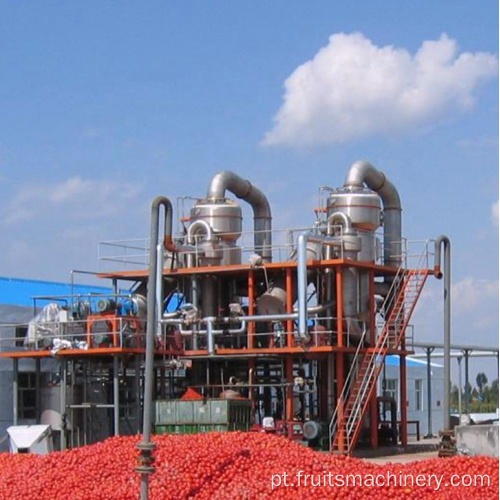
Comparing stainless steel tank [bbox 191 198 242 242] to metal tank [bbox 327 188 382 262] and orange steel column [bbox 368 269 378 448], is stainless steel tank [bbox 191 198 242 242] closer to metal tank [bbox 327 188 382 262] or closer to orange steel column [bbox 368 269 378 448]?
metal tank [bbox 327 188 382 262]

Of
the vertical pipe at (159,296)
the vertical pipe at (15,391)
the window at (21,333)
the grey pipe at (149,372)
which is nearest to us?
the grey pipe at (149,372)

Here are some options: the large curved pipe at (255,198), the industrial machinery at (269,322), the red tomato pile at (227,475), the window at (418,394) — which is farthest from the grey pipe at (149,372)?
the window at (418,394)

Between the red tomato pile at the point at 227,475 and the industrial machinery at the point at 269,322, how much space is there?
39.8ft

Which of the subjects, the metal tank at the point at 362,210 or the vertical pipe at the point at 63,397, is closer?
the vertical pipe at the point at 63,397

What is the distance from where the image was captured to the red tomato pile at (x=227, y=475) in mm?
20328

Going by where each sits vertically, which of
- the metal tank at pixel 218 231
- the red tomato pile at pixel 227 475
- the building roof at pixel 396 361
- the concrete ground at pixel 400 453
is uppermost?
the metal tank at pixel 218 231

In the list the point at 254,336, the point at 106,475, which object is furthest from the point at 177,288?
the point at 106,475

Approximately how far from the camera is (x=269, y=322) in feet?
130

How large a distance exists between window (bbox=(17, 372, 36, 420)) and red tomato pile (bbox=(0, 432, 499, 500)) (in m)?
15.9

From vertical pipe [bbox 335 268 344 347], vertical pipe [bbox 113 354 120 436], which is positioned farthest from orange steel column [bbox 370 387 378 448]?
vertical pipe [bbox 113 354 120 436]

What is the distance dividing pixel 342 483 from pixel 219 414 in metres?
14.6

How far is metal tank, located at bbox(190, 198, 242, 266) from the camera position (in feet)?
134

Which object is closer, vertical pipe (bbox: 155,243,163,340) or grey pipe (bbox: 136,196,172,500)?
grey pipe (bbox: 136,196,172,500)

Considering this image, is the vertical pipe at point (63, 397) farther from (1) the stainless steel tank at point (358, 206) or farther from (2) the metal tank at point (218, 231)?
(1) the stainless steel tank at point (358, 206)
